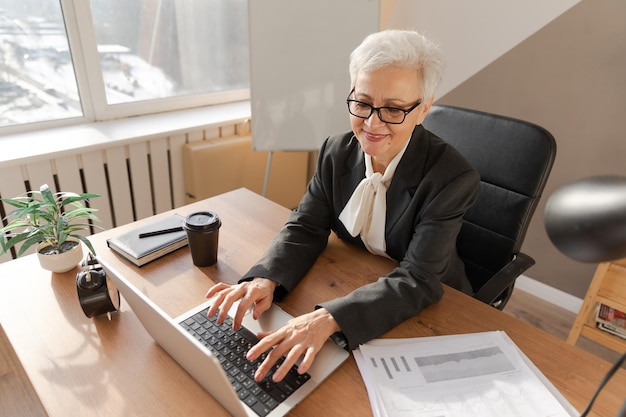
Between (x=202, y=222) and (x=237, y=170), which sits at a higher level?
(x=202, y=222)

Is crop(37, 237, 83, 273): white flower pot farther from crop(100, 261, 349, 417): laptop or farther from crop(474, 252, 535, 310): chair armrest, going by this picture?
crop(474, 252, 535, 310): chair armrest

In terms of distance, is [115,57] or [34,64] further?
[115,57]

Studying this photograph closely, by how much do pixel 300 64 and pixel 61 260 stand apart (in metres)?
1.54

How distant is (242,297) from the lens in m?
0.92

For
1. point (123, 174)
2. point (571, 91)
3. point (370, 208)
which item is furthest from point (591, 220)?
point (123, 174)

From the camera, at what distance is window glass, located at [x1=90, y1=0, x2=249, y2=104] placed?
7.02 ft

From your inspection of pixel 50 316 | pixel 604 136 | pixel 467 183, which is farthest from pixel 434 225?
pixel 604 136

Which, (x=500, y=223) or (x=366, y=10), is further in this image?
(x=366, y=10)

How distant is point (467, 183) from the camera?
1044 millimetres

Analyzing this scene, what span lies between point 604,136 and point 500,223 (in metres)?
1.06

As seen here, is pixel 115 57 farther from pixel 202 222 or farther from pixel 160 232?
pixel 202 222

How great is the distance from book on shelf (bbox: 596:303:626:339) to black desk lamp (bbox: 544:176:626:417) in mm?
1738

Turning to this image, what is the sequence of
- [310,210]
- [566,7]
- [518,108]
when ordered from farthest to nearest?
[518,108]
[566,7]
[310,210]

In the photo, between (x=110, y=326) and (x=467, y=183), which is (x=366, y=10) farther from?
(x=110, y=326)
